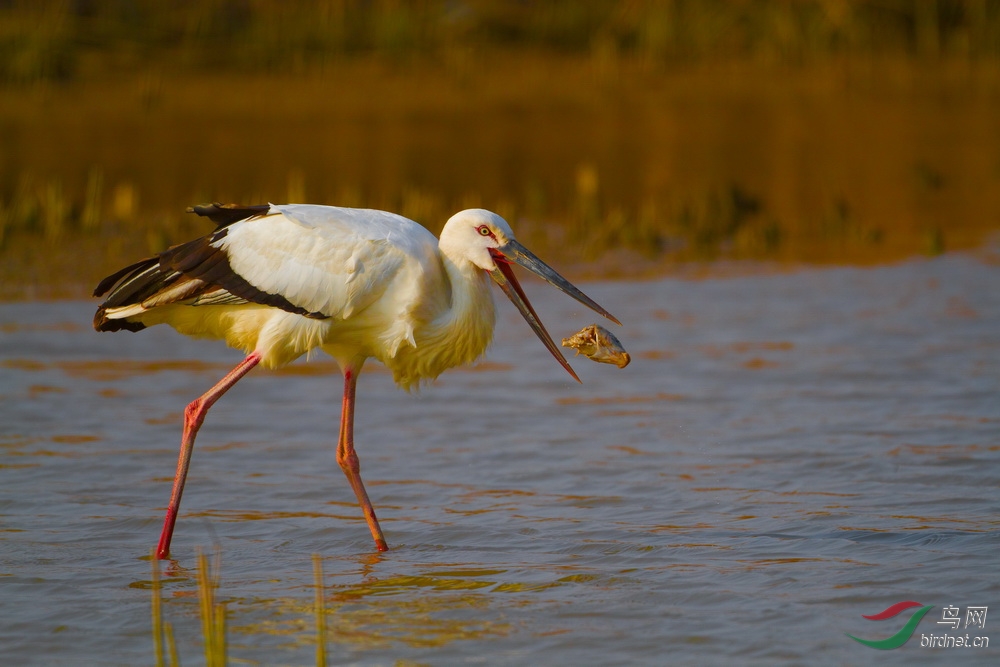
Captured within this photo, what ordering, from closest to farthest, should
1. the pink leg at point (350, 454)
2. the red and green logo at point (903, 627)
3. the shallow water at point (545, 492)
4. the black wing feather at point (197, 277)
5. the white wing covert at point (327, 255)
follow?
the red and green logo at point (903, 627), the shallow water at point (545, 492), the white wing covert at point (327, 255), the black wing feather at point (197, 277), the pink leg at point (350, 454)

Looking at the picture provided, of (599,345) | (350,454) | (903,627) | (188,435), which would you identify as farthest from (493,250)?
(903,627)

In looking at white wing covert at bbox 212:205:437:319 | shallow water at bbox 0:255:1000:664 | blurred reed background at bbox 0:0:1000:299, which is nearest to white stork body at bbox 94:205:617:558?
white wing covert at bbox 212:205:437:319

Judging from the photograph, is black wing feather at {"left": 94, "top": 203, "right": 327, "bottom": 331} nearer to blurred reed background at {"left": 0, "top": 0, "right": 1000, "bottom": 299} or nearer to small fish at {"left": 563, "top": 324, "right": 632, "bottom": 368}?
small fish at {"left": 563, "top": 324, "right": 632, "bottom": 368}

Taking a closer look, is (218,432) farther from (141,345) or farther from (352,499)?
(141,345)

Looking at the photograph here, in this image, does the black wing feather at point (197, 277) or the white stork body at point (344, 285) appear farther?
the black wing feather at point (197, 277)

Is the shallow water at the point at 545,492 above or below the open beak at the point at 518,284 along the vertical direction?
below

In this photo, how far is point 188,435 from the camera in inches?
229

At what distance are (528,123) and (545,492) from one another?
438 inches

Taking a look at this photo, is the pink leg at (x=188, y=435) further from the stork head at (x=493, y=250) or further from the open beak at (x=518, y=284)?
the open beak at (x=518, y=284)

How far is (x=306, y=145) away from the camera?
1576 centimetres

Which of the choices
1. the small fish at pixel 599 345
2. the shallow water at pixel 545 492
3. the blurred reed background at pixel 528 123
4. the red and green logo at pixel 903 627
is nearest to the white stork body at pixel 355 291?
→ the small fish at pixel 599 345

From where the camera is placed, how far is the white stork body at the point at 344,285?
542cm

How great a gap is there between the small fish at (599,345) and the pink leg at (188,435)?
51.3 inches

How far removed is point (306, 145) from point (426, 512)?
1032 cm
